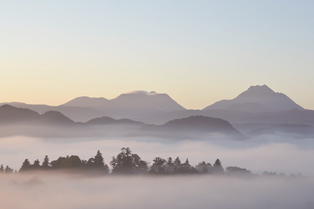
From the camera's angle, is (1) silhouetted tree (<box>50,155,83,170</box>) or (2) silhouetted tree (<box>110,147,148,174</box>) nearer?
(1) silhouetted tree (<box>50,155,83,170</box>)

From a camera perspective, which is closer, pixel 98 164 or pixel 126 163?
pixel 98 164

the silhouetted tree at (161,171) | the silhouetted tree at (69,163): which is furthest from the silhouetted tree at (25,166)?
A: the silhouetted tree at (161,171)

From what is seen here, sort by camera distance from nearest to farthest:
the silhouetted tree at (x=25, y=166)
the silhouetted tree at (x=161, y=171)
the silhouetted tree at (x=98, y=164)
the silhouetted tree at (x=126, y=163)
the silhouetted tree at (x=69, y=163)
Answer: the silhouetted tree at (x=69, y=163)
the silhouetted tree at (x=126, y=163)
the silhouetted tree at (x=98, y=164)
the silhouetted tree at (x=25, y=166)
the silhouetted tree at (x=161, y=171)

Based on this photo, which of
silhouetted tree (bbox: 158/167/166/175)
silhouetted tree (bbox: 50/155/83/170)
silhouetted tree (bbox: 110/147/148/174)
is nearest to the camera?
silhouetted tree (bbox: 50/155/83/170)

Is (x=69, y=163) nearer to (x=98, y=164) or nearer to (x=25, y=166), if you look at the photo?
(x=98, y=164)

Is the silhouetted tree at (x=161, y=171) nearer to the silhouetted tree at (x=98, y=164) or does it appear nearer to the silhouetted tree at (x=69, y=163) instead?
the silhouetted tree at (x=98, y=164)

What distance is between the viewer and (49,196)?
189m

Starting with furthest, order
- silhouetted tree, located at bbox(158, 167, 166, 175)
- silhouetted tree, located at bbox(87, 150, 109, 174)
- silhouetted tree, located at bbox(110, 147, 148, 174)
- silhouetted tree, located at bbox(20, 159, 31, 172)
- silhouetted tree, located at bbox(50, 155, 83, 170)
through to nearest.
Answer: silhouetted tree, located at bbox(158, 167, 166, 175) → silhouetted tree, located at bbox(20, 159, 31, 172) → silhouetted tree, located at bbox(87, 150, 109, 174) → silhouetted tree, located at bbox(110, 147, 148, 174) → silhouetted tree, located at bbox(50, 155, 83, 170)

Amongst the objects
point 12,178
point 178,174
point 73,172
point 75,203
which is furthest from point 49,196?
point 178,174

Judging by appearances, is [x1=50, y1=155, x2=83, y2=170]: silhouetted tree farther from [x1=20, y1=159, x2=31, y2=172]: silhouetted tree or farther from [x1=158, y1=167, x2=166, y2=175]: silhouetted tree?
[x1=158, y1=167, x2=166, y2=175]: silhouetted tree

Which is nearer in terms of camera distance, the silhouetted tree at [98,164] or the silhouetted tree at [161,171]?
the silhouetted tree at [98,164]

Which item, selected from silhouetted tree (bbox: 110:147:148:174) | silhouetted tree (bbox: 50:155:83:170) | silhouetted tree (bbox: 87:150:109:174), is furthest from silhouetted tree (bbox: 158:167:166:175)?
silhouetted tree (bbox: 50:155:83:170)

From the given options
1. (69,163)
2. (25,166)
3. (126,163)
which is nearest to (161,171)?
(126,163)

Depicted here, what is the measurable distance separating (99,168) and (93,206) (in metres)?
44.8
